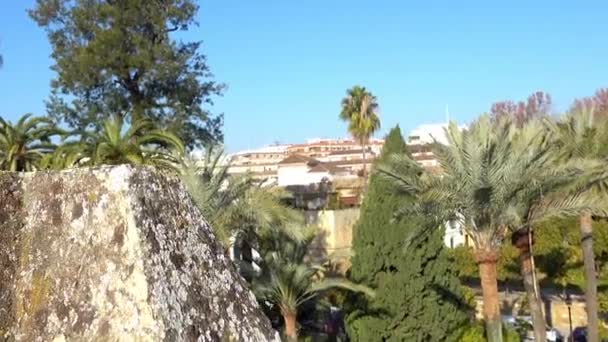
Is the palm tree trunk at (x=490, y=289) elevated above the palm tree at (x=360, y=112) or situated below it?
below

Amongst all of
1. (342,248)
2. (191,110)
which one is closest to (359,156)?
(342,248)

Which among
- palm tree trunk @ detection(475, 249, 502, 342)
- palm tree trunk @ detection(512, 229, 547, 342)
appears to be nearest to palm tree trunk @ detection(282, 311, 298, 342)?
palm tree trunk @ detection(475, 249, 502, 342)

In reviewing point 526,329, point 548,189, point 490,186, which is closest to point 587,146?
point 548,189

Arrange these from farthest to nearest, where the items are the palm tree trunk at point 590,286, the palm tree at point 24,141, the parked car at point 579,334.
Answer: the parked car at point 579,334
the palm tree trunk at point 590,286
the palm tree at point 24,141

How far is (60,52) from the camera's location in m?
20.8

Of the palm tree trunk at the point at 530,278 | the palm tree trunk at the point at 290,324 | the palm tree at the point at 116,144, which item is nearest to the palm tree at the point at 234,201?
the palm tree trunk at the point at 290,324

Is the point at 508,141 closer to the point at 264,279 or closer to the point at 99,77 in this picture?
the point at 264,279

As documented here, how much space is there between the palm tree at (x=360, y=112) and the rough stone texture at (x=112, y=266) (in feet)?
132

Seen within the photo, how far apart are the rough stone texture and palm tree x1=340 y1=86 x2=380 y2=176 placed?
40.1 m

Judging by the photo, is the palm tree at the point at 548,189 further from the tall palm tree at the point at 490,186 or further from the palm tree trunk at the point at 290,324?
the palm tree trunk at the point at 290,324

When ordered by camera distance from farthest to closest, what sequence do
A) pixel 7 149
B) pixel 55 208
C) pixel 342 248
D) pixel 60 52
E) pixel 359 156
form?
1. pixel 359 156
2. pixel 342 248
3. pixel 60 52
4. pixel 7 149
5. pixel 55 208

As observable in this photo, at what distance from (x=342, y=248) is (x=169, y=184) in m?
25.9

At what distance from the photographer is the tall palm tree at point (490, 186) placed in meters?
14.3

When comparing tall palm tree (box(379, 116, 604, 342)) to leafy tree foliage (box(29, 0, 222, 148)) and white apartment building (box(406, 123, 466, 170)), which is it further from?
leafy tree foliage (box(29, 0, 222, 148))
